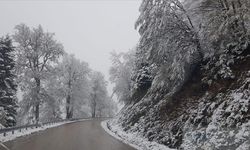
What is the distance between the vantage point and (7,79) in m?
31.5

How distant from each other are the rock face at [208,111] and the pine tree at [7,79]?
16.0 m

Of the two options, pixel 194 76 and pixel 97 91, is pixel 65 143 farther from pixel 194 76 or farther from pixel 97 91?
pixel 97 91

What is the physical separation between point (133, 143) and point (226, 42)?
8.31 m

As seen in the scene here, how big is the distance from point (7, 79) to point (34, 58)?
7384 millimetres

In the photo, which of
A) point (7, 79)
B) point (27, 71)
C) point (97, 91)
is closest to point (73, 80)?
point (97, 91)

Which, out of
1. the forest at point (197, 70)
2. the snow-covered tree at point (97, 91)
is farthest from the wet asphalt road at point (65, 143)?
the snow-covered tree at point (97, 91)

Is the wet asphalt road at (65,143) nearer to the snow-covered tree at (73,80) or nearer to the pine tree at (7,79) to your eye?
the pine tree at (7,79)

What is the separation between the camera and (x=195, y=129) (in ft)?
47.5

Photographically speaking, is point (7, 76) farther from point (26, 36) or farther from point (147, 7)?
point (147, 7)

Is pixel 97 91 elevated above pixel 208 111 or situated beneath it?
elevated above

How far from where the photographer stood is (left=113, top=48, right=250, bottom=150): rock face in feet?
39.9

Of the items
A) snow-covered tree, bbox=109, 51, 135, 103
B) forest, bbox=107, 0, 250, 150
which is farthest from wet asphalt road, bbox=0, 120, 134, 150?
snow-covered tree, bbox=109, 51, 135, 103

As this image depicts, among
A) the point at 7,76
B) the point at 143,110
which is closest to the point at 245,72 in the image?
the point at 143,110

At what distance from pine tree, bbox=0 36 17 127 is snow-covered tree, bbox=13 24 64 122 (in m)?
4.44
